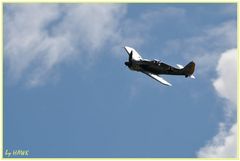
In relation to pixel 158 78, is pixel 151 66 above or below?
above

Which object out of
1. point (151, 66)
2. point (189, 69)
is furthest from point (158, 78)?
point (189, 69)

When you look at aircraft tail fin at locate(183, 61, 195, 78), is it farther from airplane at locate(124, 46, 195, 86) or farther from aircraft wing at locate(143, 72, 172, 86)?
aircraft wing at locate(143, 72, 172, 86)

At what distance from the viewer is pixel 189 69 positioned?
243 ft

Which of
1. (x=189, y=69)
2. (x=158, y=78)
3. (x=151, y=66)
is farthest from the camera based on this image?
(x=189, y=69)

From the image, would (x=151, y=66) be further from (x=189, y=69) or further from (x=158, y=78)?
(x=189, y=69)

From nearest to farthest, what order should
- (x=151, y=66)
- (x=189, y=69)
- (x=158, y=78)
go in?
1. (x=158, y=78)
2. (x=151, y=66)
3. (x=189, y=69)

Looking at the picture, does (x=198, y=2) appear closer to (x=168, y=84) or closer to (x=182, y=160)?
(x=168, y=84)

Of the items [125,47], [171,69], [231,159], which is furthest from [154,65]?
[231,159]

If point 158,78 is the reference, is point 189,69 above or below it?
above

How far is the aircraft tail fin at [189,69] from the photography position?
7381 centimetres

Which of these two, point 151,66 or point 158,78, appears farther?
point 151,66

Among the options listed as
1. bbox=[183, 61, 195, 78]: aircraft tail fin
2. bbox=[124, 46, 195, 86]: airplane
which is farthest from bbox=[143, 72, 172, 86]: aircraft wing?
Result: bbox=[183, 61, 195, 78]: aircraft tail fin

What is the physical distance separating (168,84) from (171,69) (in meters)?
5.81

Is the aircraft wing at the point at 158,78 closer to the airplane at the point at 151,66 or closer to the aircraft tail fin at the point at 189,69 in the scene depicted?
the airplane at the point at 151,66
